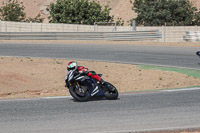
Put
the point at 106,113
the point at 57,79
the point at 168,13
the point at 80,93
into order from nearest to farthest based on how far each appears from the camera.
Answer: the point at 106,113, the point at 80,93, the point at 57,79, the point at 168,13

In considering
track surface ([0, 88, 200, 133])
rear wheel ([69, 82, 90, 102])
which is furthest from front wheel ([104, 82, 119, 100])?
rear wheel ([69, 82, 90, 102])

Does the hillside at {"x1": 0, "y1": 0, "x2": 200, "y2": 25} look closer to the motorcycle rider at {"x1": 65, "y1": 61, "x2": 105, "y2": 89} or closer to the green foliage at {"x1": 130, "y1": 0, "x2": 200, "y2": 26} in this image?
the green foliage at {"x1": 130, "y1": 0, "x2": 200, "y2": 26}

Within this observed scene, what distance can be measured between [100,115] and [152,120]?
122 cm

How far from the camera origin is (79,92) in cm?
1122

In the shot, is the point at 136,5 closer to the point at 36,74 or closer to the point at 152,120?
the point at 36,74

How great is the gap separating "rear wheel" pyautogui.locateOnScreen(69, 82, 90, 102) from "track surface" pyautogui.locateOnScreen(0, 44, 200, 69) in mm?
9961

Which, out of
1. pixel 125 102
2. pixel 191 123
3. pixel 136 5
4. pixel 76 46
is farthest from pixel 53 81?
pixel 136 5

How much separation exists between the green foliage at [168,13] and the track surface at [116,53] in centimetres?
2023

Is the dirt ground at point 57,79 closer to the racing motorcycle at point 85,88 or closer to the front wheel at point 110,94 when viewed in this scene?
the racing motorcycle at point 85,88

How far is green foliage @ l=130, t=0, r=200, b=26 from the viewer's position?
160ft

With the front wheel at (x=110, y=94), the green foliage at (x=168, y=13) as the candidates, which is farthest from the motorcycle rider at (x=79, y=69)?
the green foliage at (x=168, y=13)

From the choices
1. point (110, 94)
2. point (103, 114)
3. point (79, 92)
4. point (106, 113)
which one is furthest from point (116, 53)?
point (103, 114)

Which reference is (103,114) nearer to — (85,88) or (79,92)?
(79,92)

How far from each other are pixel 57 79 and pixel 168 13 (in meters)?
33.7
